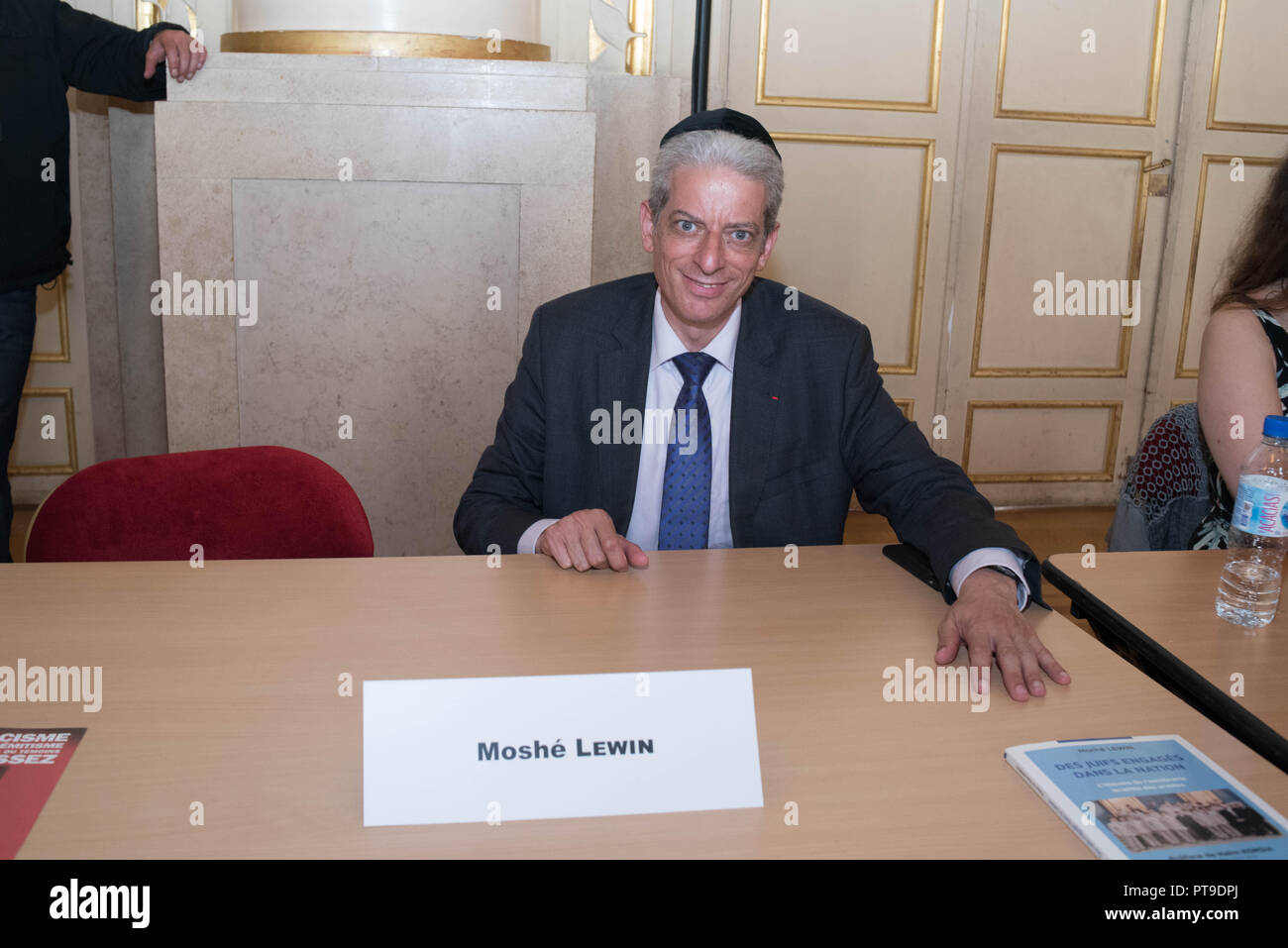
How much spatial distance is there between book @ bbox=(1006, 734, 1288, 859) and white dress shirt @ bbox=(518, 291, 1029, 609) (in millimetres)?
883

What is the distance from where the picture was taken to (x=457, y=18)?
3102mm

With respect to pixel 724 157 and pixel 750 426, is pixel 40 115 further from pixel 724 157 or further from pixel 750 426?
pixel 750 426

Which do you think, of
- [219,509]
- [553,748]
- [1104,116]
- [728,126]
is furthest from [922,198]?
[553,748]

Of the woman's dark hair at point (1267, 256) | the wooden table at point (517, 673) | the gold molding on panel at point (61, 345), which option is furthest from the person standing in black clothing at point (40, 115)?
the woman's dark hair at point (1267, 256)

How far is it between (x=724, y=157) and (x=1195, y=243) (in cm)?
355

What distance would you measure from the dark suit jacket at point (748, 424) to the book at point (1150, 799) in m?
0.80

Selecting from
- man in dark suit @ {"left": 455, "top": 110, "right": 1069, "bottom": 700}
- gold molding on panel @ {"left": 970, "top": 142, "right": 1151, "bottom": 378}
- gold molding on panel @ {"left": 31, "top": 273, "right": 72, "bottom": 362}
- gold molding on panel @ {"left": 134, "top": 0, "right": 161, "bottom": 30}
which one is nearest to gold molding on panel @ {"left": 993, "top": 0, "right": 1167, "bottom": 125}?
gold molding on panel @ {"left": 970, "top": 142, "right": 1151, "bottom": 378}

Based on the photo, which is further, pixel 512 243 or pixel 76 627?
Answer: pixel 512 243

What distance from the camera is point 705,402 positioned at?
186 cm

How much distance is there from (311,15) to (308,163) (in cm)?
46

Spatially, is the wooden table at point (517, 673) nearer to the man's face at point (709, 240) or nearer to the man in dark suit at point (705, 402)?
the man in dark suit at point (705, 402)

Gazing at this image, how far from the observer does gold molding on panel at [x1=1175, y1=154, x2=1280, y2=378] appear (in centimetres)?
441
